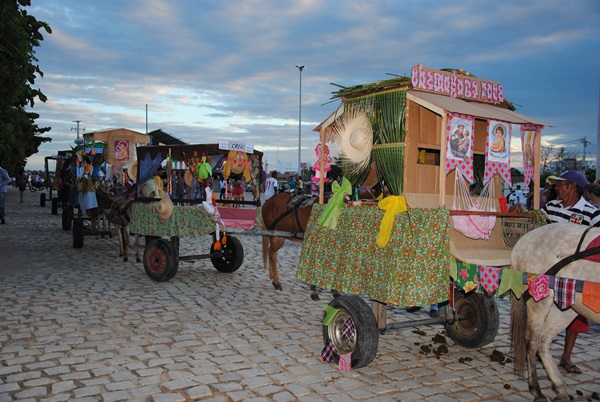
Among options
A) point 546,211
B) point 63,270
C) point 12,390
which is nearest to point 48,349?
point 12,390

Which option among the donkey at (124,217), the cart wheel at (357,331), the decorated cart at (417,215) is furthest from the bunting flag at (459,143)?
the donkey at (124,217)

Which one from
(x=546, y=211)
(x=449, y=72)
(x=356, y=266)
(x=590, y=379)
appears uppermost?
(x=449, y=72)

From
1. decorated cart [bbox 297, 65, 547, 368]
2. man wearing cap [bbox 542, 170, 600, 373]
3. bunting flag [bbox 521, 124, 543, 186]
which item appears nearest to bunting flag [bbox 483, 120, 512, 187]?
decorated cart [bbox 297, 65, 547, 368]

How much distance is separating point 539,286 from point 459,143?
5.23ft

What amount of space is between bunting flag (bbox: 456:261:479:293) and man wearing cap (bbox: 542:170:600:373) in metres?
1.38

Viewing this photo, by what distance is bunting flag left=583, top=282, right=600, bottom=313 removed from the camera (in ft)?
13.1

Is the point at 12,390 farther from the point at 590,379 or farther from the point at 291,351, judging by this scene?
the point at 590,379

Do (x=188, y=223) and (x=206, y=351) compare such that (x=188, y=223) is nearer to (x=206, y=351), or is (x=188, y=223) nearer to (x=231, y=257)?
(x=231, y=257)

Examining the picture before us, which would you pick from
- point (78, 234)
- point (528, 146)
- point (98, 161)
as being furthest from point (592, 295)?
point (98, 161)

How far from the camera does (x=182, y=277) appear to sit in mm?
9742

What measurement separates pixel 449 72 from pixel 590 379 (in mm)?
3656

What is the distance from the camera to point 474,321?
19.3 ft

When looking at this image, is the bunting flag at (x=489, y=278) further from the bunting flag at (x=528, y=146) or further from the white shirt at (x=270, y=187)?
the white shirt at (x=270, y=187)

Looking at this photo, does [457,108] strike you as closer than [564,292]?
No
